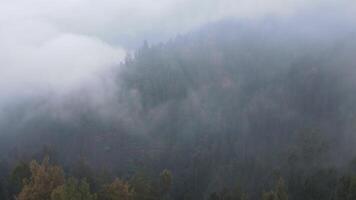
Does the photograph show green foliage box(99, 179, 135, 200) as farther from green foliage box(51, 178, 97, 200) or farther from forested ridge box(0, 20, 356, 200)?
forested ridge box(0, 20, 356, 200)

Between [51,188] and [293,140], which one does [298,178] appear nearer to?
[293,140]

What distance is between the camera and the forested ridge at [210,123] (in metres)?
134

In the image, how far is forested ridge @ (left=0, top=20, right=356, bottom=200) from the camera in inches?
5261

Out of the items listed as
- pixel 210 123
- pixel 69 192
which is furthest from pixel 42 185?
pixel 210 123

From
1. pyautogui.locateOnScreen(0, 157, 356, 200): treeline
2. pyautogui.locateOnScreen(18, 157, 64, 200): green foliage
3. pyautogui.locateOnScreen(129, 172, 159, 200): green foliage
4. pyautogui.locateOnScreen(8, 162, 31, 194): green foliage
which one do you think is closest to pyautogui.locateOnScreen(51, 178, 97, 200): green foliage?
pyautogui.locateOnScreen(0, 157, 356, 200): treeline

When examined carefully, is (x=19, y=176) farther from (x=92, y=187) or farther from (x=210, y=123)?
(x=210, y=123)

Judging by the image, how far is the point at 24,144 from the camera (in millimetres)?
168500

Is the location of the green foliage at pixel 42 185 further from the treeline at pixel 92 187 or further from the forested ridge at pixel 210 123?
the forested ridge at pixel 210 123

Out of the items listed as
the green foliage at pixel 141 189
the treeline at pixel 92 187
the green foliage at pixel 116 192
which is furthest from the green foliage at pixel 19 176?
the green foliage at pixel 116 192

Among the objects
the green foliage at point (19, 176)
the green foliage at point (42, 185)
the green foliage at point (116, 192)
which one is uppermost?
the green foliage at point (19, 176)

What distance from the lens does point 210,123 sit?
558 feet

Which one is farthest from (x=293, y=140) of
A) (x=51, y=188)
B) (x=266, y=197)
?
(x=51, y=188)

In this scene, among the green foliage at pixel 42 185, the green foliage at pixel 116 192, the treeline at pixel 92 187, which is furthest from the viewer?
the green foliage at pixel 116 192

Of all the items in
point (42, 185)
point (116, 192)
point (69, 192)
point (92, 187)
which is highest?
point (42, 185)
